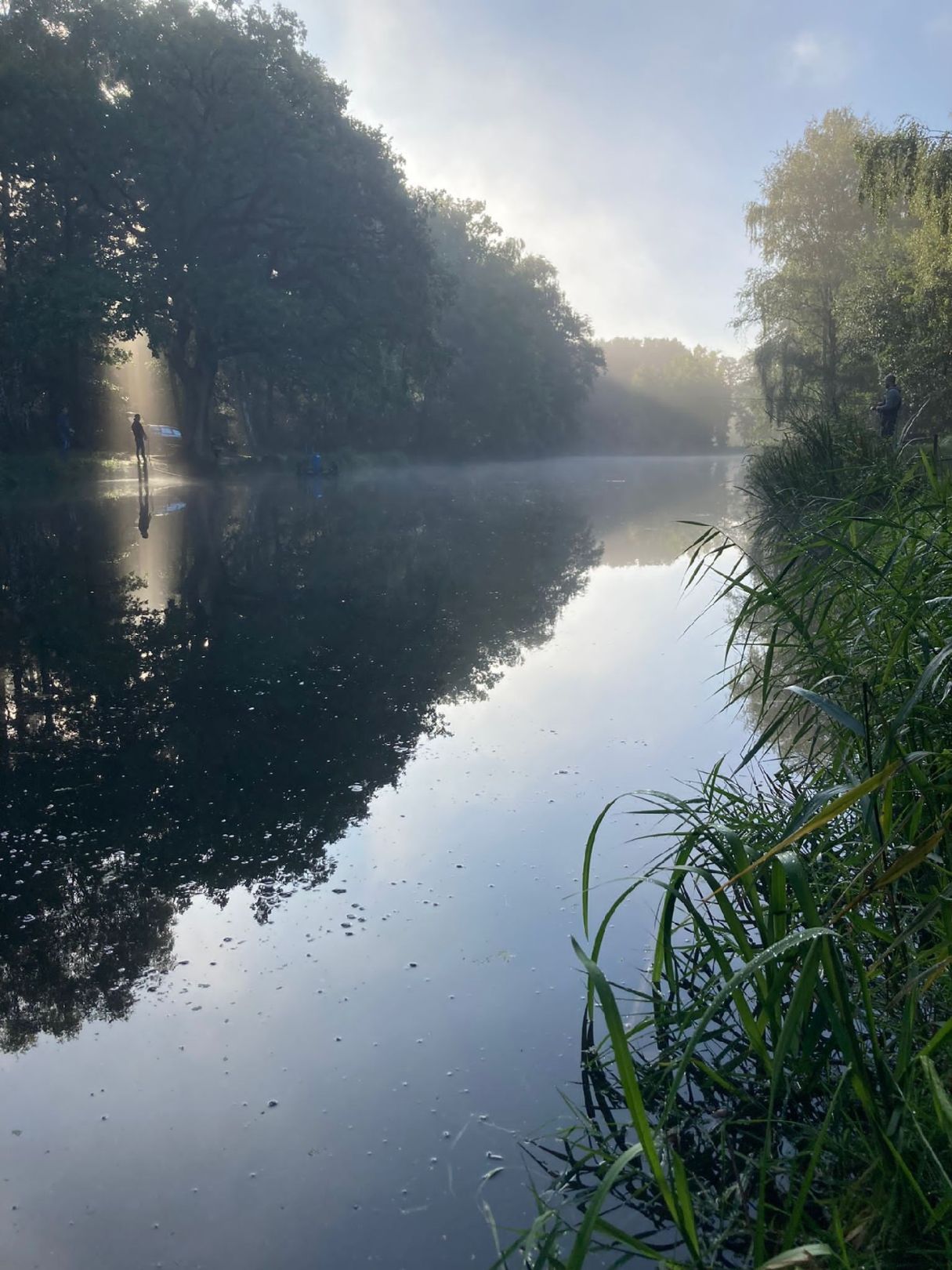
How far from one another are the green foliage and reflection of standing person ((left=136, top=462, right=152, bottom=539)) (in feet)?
212

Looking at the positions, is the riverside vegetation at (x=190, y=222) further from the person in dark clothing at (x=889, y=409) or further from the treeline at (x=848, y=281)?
the person in dark clothing at (x=889, y=409)

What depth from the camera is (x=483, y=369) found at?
2432 inches

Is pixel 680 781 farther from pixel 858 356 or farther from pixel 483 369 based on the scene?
pixel 483 369

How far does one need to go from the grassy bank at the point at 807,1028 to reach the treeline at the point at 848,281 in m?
16.7

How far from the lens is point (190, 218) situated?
32.2 metres

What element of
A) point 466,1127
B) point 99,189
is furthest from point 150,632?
point 99,189

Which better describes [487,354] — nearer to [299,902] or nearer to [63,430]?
[63,430]

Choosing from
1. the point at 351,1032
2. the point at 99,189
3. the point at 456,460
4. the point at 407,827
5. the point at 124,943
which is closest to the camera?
the point at 351,1032

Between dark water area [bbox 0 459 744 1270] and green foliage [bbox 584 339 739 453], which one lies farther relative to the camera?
green foliage [bbox 584 339 739 453]

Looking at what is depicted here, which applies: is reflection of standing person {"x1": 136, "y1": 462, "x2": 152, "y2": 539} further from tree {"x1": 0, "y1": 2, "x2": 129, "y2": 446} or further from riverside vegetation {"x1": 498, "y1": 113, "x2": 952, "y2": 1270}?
riverside vegetation {"x1": 498, "y1": 113, "x2": 952, "y2": 1270}

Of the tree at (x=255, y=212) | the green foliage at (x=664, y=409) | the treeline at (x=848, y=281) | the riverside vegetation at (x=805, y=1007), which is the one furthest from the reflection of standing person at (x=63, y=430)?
the green foliage at (x=664, y=409)

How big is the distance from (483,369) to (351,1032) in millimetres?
60692

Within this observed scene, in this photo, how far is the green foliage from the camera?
3974 inches

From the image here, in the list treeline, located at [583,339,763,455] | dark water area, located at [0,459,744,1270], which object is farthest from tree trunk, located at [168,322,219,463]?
treeline, located at [583,339,763,455]
